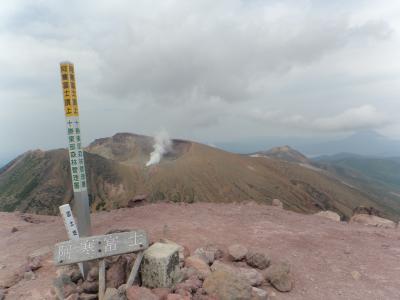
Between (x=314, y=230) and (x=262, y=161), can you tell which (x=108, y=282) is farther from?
(x=262, y=161)

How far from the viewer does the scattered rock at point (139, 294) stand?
28.2 ft

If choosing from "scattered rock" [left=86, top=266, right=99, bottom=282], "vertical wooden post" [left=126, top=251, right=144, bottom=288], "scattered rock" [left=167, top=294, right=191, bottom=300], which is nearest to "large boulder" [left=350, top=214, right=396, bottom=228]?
"scattered rock" [left=167, top=294, right=191, bottom=300]

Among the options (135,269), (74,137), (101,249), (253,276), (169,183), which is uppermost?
(74,137)

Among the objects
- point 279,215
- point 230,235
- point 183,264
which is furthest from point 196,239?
point 279,215

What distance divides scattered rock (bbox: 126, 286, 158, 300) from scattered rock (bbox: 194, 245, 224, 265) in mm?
3077

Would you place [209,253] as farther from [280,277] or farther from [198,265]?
[280,277]

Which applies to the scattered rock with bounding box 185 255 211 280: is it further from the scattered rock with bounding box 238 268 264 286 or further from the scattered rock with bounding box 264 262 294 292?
the scattered rock with bounding box 264 262 294 292

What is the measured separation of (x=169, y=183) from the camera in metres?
127

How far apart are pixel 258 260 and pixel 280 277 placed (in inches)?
46.4

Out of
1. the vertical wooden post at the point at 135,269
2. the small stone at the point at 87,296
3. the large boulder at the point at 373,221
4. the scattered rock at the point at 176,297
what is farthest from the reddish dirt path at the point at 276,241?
the large boulder at the point at 373,221

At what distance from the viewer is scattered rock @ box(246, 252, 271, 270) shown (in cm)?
1179

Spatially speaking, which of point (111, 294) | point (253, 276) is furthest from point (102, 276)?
point (253, 276)

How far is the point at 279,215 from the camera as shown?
797 inches

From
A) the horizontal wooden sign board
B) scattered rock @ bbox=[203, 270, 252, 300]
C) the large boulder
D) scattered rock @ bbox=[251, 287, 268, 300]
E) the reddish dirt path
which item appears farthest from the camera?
the large boulder
